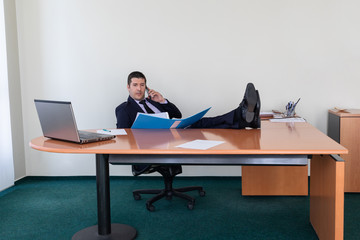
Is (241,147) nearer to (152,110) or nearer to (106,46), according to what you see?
(152,110)

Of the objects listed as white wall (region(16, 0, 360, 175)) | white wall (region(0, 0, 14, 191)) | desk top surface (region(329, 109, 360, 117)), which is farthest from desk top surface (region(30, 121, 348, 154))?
white wall (region(0, 0, 14, 191))

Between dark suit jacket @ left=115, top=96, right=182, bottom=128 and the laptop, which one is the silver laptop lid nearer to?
the laptop

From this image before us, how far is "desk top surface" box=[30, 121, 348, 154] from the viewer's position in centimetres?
195

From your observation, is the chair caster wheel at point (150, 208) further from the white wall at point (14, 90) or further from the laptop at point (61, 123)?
the white wall at point (14, 90)

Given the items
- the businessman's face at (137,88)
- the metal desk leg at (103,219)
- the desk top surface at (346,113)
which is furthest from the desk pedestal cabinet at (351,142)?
the metal desk leg at (103,219)

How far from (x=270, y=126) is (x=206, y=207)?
0.90m

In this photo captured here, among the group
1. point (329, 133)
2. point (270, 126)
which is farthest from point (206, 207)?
point (329, 133)

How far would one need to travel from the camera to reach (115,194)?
356 centimetres

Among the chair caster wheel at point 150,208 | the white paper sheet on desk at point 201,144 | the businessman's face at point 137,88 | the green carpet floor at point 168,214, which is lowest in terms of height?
the green carpet floor at point 168,214

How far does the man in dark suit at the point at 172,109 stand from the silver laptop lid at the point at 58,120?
2.88 ft

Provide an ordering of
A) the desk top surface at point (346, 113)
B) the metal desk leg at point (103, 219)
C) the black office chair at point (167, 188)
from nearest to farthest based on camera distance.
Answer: the metal desk leg at point (103, 219)
the black office chair at point (167, 188)
the desk top surface at point (346, 113)

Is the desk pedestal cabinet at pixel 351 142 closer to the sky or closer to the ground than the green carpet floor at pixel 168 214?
closer to the sky

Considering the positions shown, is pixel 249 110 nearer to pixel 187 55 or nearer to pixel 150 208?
pixel 150 208

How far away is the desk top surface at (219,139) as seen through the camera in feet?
6.38
